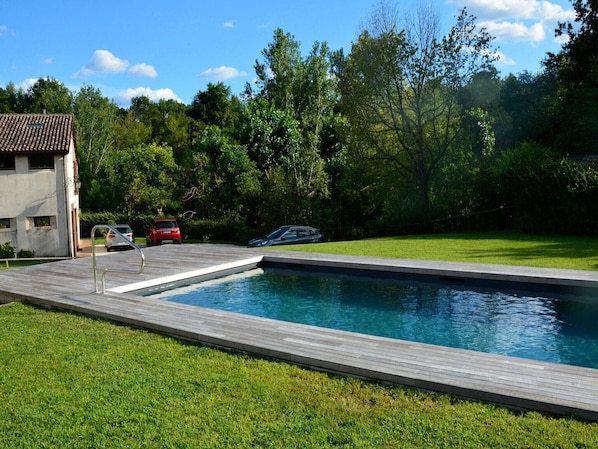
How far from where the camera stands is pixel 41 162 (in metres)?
21.9

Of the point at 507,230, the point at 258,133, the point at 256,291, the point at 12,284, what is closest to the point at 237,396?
the point at 256,291

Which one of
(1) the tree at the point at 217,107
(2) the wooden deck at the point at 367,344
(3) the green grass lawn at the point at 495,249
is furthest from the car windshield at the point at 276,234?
(1) the tree at the point at 217,107

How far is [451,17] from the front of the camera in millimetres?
22953

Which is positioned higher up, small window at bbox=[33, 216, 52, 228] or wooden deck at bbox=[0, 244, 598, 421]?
small window at bbox=[33, 216, 52, 228]

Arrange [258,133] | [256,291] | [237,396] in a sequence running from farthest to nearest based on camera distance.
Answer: [258,133] < [256,291] < [237,396]

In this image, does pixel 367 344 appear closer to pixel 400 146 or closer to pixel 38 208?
pixel 38 208

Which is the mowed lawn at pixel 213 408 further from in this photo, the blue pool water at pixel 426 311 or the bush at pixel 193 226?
the bush at pixel 193 226

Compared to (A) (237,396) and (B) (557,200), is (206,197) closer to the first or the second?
(B) (557,200)

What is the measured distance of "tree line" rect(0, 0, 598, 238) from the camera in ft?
71.6

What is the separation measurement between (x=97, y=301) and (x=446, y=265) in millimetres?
7787

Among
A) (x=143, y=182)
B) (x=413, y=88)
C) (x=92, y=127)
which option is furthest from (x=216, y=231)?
(x=92, y=127)

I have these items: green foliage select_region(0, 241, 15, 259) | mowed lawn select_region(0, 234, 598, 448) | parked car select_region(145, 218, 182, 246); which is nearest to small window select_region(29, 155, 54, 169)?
green foliage select_region(0, 241, 15, 259)

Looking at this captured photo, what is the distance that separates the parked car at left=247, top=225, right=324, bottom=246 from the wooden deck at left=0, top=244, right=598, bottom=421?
7.97 meters

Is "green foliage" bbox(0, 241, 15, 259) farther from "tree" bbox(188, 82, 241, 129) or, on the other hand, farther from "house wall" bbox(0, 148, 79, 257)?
"tree" bbox(188, 82, 241, 129)
